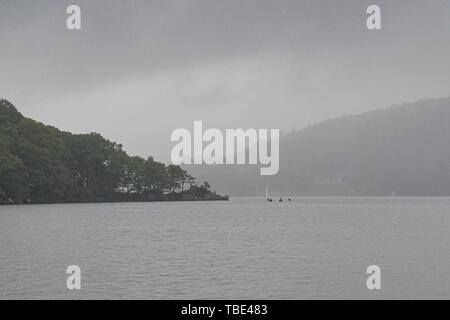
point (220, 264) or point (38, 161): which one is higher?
point (38, 161)

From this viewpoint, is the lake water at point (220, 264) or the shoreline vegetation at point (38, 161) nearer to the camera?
the lake water at point (220, 264)

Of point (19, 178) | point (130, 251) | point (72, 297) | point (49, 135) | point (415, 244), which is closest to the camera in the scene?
point (72, 297)

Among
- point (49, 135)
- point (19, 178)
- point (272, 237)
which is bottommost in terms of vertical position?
point (272, 237)

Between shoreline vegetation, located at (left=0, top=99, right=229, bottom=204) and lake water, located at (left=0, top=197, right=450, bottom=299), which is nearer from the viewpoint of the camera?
lake water, located at (left=0, top=197, right=450, bottom=299)

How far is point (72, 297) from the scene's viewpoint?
29.2 meters

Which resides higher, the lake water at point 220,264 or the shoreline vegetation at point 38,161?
the shoreline vegetation at point 38,161

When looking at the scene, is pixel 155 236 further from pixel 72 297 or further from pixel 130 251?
pixel 72 297

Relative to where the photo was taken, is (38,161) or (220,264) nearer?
(220,264)

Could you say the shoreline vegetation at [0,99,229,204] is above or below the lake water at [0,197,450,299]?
above

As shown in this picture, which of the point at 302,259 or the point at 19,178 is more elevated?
the point at 19,178

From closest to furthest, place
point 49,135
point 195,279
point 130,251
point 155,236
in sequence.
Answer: point 195,279 → point 130,251 → point 155,236 → point 49,135
